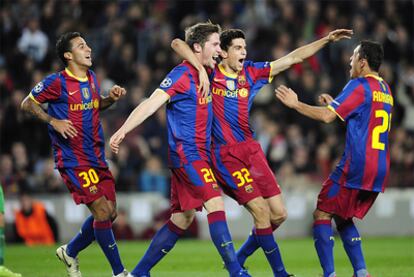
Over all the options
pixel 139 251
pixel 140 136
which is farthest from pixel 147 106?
pixel 140 136

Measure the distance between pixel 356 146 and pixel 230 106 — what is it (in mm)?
1466

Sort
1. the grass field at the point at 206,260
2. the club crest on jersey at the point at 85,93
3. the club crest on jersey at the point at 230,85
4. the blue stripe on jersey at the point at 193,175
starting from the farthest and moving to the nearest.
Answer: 1. the grass field at the point at 206,260
2. the club crest on jersey at the point at 85,93
3. the club crest on jersey at the point at 230,85
4. the blue stripe on jersey at the point at 193,175

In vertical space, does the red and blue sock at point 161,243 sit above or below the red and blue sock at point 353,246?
above

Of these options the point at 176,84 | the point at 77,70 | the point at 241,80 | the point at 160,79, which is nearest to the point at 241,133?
the point at 241,80

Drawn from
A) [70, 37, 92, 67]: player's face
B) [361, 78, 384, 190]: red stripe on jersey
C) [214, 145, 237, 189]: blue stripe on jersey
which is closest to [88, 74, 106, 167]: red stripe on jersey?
[70, 37, 92, 67]: player's face

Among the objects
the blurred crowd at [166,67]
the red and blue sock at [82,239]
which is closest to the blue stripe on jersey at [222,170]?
the red and blue sock at [82,239]

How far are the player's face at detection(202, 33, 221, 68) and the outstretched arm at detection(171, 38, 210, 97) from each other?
4.2 inches

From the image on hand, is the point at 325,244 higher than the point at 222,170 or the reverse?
the reverse

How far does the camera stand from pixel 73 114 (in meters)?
10.8

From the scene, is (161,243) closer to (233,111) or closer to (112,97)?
(233,111)

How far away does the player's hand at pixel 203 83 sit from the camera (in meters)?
9.86

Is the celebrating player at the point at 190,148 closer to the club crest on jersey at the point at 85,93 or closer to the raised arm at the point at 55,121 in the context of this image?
the raised arm at the point at 55,121

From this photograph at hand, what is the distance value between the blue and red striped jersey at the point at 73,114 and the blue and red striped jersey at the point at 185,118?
1269mm

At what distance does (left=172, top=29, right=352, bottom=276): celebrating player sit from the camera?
33.5 ft
